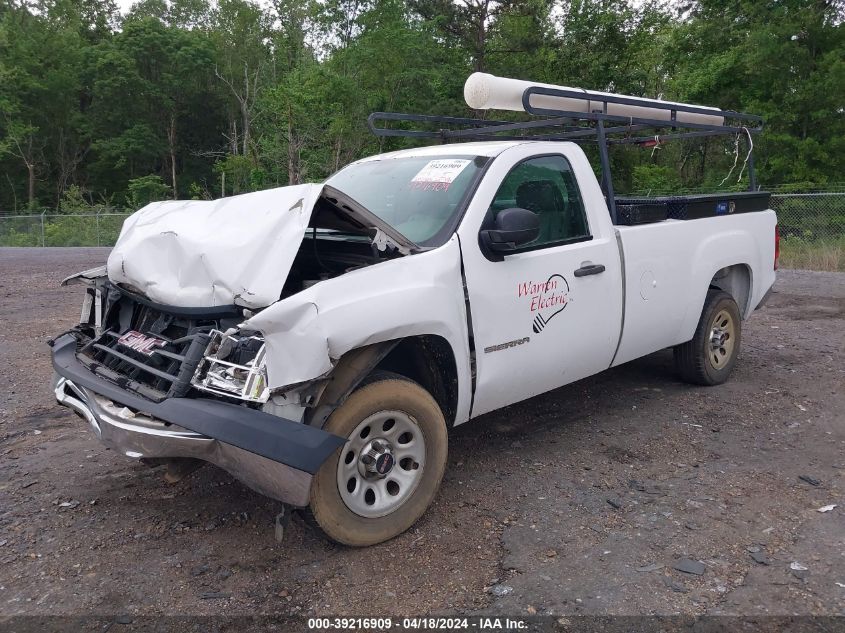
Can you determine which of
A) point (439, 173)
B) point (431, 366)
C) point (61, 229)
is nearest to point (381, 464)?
point (431, 366)

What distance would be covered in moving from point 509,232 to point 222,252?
4.84 feet

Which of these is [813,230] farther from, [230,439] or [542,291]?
[230,439]

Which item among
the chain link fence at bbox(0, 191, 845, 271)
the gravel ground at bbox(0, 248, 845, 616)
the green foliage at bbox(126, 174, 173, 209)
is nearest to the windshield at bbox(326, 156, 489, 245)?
the gravel ground at bbox(0, 248, 845, 616)

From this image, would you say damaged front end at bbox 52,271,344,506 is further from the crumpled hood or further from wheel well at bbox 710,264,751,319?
wheel well at bbox 710,264,751,319

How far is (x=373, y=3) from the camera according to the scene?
27.4 meters

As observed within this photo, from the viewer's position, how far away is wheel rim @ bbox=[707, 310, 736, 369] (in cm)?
587

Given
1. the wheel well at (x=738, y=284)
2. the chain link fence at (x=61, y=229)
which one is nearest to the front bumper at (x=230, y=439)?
the wheel well at (x=738, y=284)

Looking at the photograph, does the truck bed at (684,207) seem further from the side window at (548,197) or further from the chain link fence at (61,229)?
the chain link fence at (61,229)

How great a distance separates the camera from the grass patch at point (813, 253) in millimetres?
14305

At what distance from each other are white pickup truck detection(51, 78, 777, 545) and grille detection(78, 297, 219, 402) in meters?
0.01

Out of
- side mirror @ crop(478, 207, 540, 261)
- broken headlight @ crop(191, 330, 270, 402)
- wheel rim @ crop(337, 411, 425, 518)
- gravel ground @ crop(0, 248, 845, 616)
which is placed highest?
side mirror @ crop(478, 207, 540, 261)

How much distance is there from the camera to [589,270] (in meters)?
4.39

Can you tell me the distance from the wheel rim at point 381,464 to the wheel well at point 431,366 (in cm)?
35

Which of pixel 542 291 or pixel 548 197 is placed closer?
pixel 542 291
